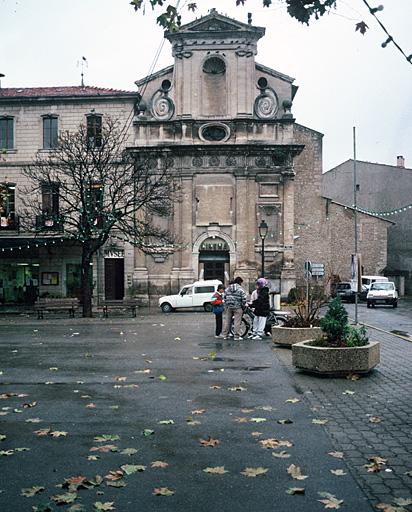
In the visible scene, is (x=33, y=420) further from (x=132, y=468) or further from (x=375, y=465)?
(x=375, y=465)

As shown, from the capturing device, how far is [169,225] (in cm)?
4066

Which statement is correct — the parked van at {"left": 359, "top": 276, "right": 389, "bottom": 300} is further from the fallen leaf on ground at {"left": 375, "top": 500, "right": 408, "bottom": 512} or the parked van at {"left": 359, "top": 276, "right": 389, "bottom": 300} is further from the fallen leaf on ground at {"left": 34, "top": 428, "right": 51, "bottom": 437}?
the fallen leaf on ground at {"left": 375, "top": 500, "right": 408, "bottom": 512}

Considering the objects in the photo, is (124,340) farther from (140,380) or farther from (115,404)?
(115,404)

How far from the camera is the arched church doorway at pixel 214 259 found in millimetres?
40531

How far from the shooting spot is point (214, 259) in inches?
1598

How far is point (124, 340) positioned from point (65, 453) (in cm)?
1174

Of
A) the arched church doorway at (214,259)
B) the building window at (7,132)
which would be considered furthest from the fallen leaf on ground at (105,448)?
the building window at (7,132)

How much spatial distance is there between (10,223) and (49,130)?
6.54 meters

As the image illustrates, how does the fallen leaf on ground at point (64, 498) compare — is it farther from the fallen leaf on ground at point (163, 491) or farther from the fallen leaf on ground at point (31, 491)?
the fallen leaf on ground at point (163, 491)

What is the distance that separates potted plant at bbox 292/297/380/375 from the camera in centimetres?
1111

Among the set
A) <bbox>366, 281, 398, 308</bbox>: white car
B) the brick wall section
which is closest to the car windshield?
<bbox>366, 281, 398, 308</bbox>: white car

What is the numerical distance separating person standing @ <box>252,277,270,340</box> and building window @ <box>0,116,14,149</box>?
89.9 ft

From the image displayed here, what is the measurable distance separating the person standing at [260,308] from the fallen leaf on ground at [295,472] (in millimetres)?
12399

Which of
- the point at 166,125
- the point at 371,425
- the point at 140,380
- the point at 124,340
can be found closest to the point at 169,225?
the point at 166,125
